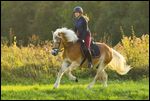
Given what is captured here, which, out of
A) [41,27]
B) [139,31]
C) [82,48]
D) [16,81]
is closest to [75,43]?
[82,48]

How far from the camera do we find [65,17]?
184ft

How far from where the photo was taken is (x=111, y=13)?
50.7 m

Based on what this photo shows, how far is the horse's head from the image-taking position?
14531mm

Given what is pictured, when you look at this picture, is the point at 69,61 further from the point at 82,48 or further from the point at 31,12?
the point at 31,12

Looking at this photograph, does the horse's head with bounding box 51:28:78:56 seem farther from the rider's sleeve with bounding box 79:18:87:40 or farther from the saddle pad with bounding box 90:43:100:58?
the saddle pad with bounding box 90:43:100:58

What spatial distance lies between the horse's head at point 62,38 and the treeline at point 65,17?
32.8 m

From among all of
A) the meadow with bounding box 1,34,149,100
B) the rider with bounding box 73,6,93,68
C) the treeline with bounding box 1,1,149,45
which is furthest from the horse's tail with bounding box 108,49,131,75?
the treeline with bounding box 1,1,149,45

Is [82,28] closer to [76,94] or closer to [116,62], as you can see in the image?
[116,62]

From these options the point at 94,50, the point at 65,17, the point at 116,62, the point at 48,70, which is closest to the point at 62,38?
the point at 94,50

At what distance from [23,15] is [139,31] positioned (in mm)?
16548

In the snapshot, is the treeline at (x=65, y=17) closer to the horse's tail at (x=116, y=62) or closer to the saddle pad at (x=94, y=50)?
the horse's tail at (x=116, y=62)

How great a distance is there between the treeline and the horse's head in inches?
1290

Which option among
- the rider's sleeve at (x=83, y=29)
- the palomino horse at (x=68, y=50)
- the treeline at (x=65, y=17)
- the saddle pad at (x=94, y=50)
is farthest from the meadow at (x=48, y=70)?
the treeline at (x=65, y=17)

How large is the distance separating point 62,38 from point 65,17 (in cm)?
4141
